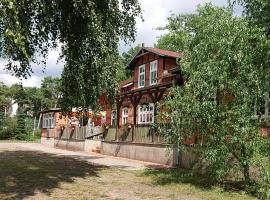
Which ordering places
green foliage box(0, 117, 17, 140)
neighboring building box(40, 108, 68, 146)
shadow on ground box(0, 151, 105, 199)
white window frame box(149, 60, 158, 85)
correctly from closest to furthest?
1. shadow on ground box(0, 151, 105, 199)
2. white window frame box(149, 60, 158, 85)
3. neighboring building box(40, 108, 68, 146)
4. green foliage box(0, 117, 17, 140)

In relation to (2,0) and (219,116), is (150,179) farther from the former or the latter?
(2,0)

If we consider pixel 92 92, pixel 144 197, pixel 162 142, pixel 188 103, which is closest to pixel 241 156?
pixel 188 103

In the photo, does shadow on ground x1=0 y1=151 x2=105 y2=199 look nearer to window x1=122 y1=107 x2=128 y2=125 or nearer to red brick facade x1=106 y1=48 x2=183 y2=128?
red brick facade x1=106 y1=48 x2=183 y2=128

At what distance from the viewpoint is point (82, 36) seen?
1526 cm

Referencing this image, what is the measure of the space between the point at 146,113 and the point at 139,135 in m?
4.49

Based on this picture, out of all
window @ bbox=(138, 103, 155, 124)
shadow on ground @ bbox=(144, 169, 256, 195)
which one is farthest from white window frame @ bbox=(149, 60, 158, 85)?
shadow on ground @ bbox=(144, 169, 256, 195)

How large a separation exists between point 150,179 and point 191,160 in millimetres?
4034

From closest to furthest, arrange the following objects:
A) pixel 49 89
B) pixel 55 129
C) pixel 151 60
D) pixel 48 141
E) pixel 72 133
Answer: pixel 151 60, pixel 72 133, pixel 55 129, pixel 48 141, pixel 49 89

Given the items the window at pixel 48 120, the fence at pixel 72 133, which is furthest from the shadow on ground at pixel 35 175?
the window at pixel 48 120

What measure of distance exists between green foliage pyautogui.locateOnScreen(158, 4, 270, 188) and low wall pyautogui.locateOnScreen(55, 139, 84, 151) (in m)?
21.0

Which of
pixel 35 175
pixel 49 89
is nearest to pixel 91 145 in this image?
pixel 35 175

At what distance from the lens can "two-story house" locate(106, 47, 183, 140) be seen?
27.0 m

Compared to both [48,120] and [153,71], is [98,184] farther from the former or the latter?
[48,120]

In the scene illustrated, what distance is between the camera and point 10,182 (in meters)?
15.7
